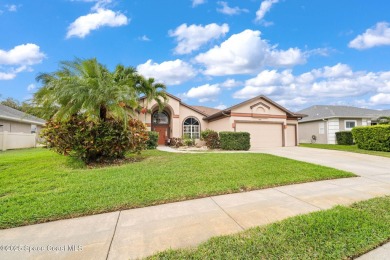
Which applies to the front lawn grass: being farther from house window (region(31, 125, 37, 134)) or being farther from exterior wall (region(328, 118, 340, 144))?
exterior wall (region(328, 118, 340, 144))

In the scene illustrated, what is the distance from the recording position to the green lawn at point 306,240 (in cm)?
252

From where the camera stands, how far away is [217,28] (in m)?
14.8

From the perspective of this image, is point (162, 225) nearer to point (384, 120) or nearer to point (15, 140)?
point (15, 140)

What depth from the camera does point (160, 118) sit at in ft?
68.0

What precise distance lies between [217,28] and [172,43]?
388 cm

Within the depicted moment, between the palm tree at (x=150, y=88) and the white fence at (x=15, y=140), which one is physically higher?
the palm tree at (x=150, y=88)

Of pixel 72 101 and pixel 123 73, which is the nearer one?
pixel 72 101

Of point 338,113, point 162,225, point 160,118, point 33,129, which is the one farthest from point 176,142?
point 338,113

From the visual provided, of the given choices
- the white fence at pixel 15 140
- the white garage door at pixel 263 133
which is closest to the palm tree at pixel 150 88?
the white garage door at pixel 263 133

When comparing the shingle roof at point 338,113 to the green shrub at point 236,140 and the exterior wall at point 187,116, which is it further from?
the exterior wall at point 187,116

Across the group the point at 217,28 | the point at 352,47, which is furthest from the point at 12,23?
the point at 352,47

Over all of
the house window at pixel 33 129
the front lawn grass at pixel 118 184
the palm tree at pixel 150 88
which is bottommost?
the front lawn grass at pixel 118 184

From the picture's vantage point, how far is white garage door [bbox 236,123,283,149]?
60.9 feet

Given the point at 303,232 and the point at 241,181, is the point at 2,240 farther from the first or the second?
the point at 241,181
